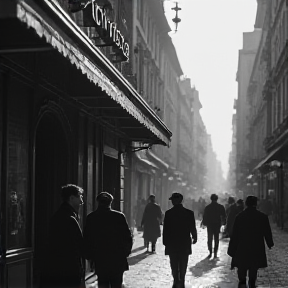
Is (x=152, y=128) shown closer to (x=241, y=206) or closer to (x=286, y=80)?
(x=241, y=206)

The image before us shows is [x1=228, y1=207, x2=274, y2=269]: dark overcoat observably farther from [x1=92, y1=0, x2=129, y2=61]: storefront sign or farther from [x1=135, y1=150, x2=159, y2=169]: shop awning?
[x1=135, y1=150, x2=159, y2=169]: shop awning

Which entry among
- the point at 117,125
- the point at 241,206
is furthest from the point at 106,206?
the point at 241,206

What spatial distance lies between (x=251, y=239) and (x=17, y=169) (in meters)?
4.08

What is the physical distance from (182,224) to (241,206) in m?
7.01

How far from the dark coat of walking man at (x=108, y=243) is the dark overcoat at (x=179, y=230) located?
282cm

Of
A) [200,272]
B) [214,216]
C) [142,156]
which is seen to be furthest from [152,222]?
[142,156]

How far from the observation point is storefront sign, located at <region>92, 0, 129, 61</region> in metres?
10.8

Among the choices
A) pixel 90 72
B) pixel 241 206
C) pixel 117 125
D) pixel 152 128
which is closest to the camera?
pixel 90 72

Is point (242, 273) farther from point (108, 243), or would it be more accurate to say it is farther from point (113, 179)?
point (113, 179)

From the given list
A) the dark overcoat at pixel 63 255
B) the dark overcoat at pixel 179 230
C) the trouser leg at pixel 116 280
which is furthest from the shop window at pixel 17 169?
the dark overcoat at pixel 179 230

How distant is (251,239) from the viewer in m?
10.2

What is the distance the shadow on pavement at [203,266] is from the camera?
13.8 m

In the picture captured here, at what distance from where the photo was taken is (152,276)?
1292 cm

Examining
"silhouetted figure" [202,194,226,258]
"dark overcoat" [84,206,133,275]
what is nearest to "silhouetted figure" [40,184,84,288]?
"dark overcoat" [84,206,133,275]
